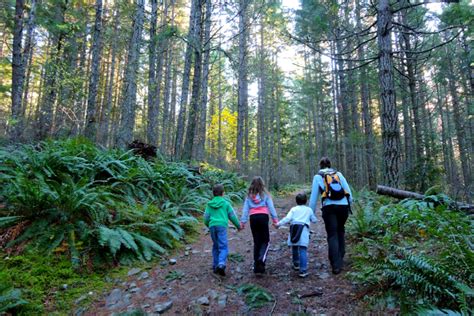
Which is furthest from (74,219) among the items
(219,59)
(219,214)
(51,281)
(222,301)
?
(219,59)

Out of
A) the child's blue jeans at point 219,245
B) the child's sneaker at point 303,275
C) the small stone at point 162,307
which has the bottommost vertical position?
the small stone at point 162,307

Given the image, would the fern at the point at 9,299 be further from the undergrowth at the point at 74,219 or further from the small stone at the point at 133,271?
the small stone at the point at 133,271

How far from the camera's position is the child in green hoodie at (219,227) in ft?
15.5

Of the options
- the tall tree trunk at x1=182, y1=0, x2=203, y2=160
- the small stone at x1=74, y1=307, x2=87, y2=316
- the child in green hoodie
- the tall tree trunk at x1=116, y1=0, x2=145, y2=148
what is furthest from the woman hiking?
the tall tree trunk at x1=116, y1=0, x2=145, y2=148

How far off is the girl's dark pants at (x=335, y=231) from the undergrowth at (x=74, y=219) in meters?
3.00

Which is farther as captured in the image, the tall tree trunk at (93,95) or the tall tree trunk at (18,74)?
the tall tree trunk at (93,95)

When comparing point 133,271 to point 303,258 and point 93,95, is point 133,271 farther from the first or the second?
point 93,95

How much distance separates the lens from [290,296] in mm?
3920

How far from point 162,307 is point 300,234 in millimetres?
2374

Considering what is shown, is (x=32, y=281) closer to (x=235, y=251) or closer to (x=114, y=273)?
(x=114, y=273)

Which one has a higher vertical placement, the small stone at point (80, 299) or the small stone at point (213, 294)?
the small stone at point (80, 299)

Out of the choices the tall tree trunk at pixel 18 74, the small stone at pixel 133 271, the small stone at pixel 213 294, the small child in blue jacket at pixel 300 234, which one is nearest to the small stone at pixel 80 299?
the small stone at pixel 133 271

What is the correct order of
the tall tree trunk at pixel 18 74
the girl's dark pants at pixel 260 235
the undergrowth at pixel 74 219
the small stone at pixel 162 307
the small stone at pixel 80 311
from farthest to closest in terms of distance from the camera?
the tall tree trunk at pixel 18 74 → the girl's dark pants at pixel 260 235 → the undergrowth at pixel 74 219 → the small stone at pixel 162 307 → the small stone at pixel 80 311

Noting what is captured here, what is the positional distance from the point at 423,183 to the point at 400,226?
5.79 m
